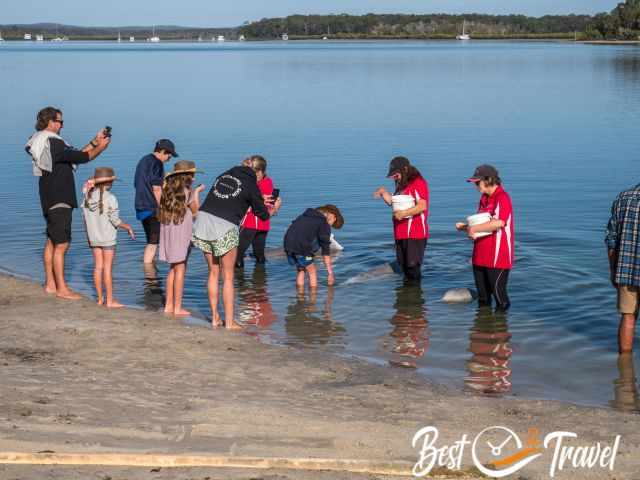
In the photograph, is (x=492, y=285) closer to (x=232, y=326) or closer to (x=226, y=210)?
(x=232, y=326)

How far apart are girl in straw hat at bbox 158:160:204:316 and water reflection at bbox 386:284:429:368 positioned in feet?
7.48

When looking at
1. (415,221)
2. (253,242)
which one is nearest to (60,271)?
(253,242)

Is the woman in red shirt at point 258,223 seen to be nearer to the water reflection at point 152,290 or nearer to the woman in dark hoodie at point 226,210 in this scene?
the water reflection at point 152,290

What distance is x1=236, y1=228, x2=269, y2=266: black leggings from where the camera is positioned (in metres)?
13.5

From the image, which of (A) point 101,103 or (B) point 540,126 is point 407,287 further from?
(A) point 101,103

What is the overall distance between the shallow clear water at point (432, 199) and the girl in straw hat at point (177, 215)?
1213 millimetres

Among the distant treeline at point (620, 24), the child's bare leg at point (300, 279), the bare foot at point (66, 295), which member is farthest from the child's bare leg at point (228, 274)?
the distant treeline at point (620, 24)

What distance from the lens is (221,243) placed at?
9758 millimetres

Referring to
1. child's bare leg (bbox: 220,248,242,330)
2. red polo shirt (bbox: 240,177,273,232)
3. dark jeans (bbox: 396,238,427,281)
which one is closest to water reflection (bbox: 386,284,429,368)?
dark jeans (bbox: 396,238,427,281)

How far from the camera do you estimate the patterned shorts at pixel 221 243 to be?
9750 millimetres

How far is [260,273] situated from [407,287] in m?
2.06

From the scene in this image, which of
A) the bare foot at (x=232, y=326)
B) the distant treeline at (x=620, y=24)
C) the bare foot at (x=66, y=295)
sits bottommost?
the bare foot at (x=232, y=326)

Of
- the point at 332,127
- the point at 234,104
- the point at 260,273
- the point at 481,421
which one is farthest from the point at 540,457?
the point at 234,104

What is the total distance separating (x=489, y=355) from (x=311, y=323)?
6.99 ft
